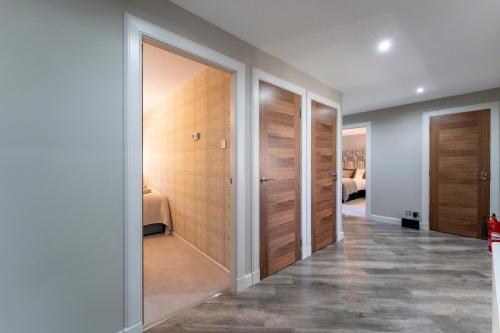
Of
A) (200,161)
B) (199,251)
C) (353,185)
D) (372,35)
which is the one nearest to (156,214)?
(199,251)

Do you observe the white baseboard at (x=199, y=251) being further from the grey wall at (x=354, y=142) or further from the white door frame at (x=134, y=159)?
the grey wall at (x=354, y=142)

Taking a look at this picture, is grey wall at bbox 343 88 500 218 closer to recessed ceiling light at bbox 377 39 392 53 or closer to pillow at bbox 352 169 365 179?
recessed ceiling light at bbox 377 39 392 53

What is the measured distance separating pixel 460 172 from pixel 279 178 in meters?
3.35

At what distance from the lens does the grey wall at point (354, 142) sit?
9.04 meters

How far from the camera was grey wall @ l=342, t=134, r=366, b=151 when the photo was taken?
29.7 feet

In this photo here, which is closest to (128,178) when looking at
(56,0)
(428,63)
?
(56,0)

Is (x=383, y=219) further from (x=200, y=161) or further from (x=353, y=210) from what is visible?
(x=200, y=161)

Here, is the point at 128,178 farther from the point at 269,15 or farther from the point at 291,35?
Result: the point at 291,35

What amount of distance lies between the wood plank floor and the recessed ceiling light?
2.30m

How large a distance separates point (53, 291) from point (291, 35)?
2.48 m

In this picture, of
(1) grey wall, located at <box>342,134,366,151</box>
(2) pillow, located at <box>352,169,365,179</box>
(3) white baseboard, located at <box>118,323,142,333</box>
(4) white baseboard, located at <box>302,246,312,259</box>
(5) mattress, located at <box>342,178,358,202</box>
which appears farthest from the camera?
(1) grey wall, located at <box>342,134,366,151</box>

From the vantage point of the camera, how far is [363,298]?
2043 mm

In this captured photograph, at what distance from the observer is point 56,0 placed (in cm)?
127

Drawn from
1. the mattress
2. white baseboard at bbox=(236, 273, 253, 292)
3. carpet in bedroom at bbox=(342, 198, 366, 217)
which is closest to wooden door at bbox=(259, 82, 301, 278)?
white baseboard at bbox=(236, 273, 253, 292)
